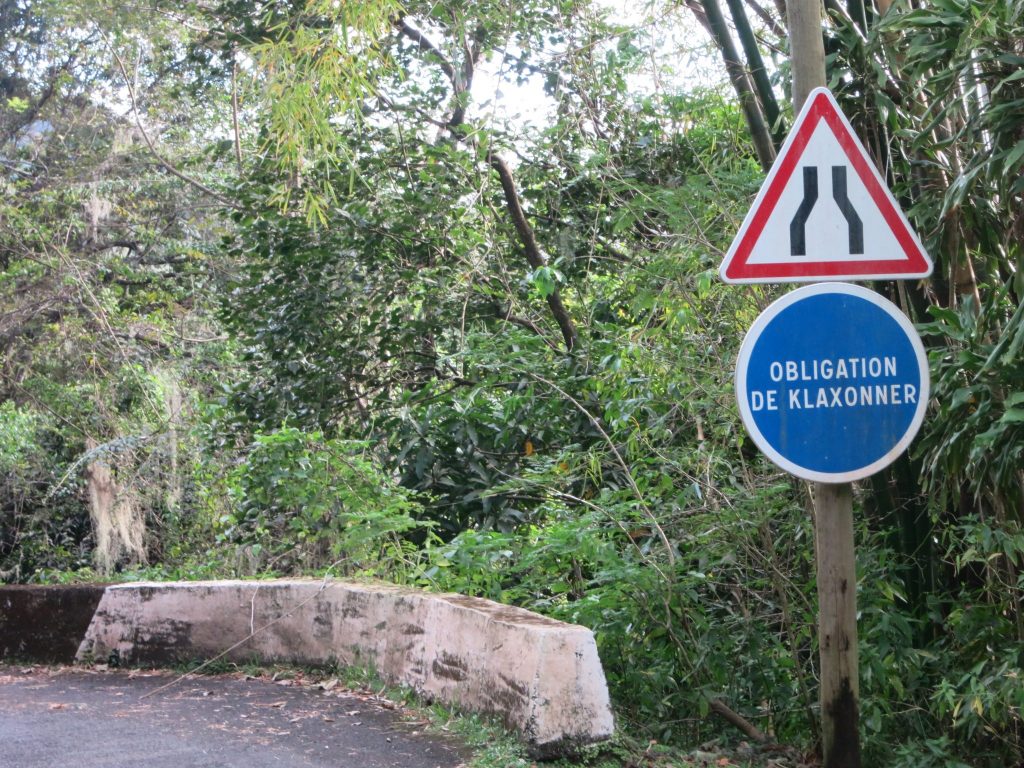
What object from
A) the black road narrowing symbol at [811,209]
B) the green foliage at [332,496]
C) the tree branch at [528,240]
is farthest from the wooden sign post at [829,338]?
the tree branch at [528,240]

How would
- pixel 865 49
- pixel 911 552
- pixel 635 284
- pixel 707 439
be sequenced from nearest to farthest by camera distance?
pixel 865 49, pixel 911 552, pixel 707 439, pixel 635 284

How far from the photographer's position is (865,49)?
213 inches

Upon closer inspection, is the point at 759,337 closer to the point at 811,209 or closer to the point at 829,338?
the point at 829,338

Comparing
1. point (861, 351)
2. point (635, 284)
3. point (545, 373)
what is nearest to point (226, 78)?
point (545, 373)

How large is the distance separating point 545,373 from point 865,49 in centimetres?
424

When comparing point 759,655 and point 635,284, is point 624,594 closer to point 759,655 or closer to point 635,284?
point 759,655

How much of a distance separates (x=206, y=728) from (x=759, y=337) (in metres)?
3.71

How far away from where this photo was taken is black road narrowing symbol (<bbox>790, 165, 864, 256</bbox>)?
3.94 m


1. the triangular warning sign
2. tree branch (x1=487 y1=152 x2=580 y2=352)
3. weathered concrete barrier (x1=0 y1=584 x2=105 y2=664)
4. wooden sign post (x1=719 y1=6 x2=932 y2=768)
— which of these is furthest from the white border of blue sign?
tree branch (x1=487 y1=152 x2=580 y2=352)

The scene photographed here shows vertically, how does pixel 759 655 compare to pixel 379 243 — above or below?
below

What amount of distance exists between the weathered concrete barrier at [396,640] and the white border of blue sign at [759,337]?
151cm

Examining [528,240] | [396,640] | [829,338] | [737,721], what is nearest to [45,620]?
[396,640]

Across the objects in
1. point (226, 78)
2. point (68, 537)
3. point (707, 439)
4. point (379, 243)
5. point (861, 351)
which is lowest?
point (68, 537)

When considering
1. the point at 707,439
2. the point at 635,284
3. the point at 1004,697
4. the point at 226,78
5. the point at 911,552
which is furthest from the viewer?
the point at 226,78
